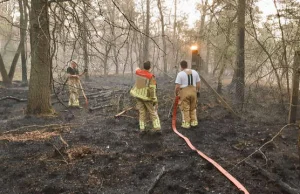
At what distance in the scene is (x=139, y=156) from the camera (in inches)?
224

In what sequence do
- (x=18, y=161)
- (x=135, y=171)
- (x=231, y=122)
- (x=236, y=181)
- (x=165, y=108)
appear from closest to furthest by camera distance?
(x=236, y=181) < (x=135, y=171) < (x=18, y=161) < (x=231, y=122) < (x=165, y=108)

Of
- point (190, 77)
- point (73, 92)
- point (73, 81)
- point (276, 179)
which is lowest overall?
point (276, 179)

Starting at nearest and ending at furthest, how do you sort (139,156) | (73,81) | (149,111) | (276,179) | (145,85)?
(276,179)
(139,156)
(145,85)
(149,111)
(73,81)

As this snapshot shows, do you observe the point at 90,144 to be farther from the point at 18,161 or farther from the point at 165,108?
the point at 165,108

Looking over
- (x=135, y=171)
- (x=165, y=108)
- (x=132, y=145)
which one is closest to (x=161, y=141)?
(x=132, y=145)

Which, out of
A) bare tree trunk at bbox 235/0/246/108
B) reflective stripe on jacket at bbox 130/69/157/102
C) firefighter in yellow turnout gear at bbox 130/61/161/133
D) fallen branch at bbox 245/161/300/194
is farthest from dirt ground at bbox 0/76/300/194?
bare tree trunk at bbox 235/0/246/108

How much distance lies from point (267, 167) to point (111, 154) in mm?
2986

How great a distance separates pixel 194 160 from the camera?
18.1ft

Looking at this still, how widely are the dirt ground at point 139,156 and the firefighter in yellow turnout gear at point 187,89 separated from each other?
0.48 meters

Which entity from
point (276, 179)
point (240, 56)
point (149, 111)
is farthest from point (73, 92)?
point (276, 179)

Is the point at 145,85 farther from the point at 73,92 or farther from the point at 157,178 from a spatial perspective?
the point at 73,92

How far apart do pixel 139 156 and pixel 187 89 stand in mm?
2789

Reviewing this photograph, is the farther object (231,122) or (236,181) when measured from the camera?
(231,122)

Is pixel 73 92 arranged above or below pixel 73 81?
below
